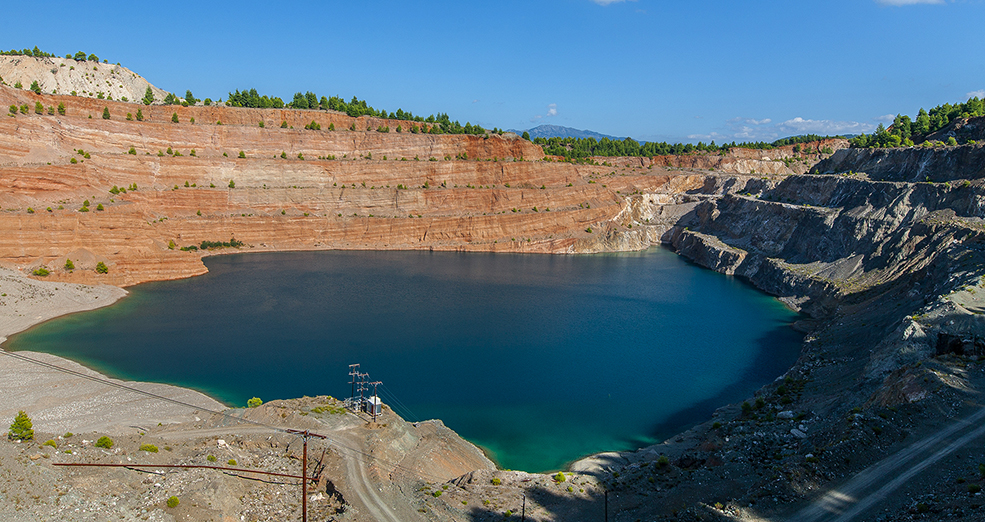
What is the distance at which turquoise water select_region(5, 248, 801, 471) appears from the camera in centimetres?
2794

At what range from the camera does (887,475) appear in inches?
662

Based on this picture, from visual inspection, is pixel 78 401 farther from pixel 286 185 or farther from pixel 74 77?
pixel 74 77

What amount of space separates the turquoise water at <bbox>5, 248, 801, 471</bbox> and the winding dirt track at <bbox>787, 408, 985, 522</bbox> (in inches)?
382

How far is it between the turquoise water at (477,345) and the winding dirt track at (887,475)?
31.9 ft

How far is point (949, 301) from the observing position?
28.6 m

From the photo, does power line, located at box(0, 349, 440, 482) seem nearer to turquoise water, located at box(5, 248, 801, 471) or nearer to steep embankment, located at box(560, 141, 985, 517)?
turquoise water, located at box(5, 248, 801, 471)

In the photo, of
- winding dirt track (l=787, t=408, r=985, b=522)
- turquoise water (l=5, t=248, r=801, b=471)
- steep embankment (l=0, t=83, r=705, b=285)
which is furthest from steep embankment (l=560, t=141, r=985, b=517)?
steep embankment (l=0, t=83, r=705, b=285)

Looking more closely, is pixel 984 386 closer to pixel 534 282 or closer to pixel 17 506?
pixel 17 506

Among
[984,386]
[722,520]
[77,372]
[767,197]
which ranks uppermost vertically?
[767,197]

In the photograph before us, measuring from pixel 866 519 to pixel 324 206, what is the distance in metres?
72.7

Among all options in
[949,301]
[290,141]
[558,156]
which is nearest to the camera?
[949,301]

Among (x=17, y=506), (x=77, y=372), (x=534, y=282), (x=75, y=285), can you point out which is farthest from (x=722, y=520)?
(x=75, y=285)

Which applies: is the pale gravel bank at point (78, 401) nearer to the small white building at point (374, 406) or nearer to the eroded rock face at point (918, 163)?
the small white building at point (374, 406)

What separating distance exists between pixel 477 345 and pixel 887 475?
2357cm
